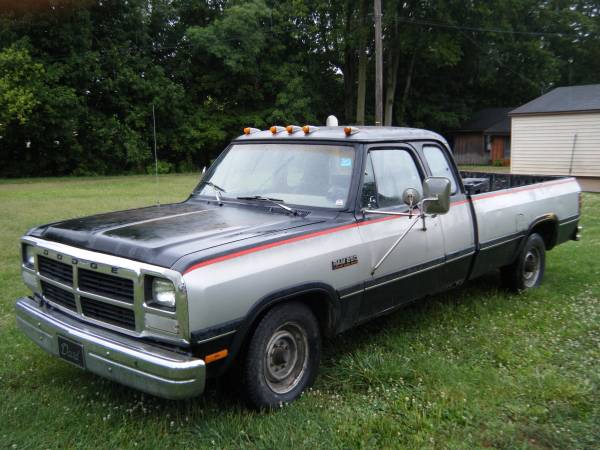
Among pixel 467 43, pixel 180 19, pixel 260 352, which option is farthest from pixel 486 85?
pixel 260 352

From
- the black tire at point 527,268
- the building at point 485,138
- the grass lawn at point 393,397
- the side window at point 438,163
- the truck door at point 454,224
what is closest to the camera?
the grass lawn at point 393,397

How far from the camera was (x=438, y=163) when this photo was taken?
548 cm

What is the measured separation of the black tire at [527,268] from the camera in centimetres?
638

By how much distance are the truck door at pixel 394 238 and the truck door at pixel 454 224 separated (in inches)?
6.1

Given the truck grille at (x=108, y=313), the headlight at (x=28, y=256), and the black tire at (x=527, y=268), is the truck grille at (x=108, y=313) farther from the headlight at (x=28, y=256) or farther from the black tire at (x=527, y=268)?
the black tire at (x=527, y=268)

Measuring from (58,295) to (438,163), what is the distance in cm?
358

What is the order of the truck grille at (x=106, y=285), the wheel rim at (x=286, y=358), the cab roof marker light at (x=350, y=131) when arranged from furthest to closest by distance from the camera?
the cab roof marker light at (x=350, y=131) < the wheel rim at (x=286, y=358) < the truck grille at (x=106, y=285)

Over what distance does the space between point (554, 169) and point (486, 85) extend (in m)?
29.0

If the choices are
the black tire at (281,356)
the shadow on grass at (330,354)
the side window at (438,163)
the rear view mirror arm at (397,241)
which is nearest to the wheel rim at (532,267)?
the shadow on grass at (330,354)

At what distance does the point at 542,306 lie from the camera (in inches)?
237

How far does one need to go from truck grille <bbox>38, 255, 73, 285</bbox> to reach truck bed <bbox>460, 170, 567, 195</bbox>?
4473 mm

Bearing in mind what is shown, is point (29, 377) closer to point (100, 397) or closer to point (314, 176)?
point (100, 397)

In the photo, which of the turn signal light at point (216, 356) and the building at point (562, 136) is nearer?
the turn signal light at point (216, 356)

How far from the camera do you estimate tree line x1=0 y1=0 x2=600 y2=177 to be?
3186 cm
